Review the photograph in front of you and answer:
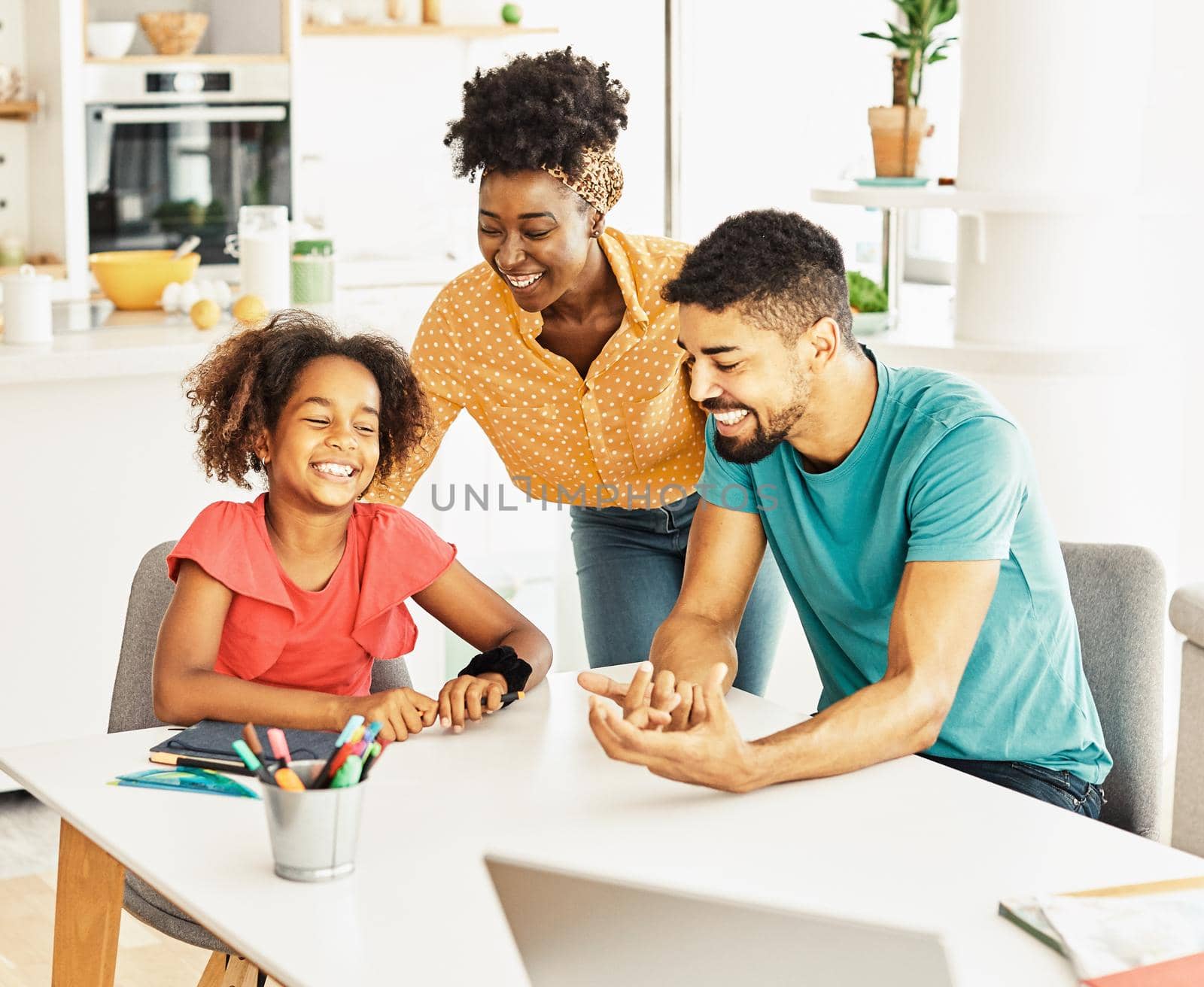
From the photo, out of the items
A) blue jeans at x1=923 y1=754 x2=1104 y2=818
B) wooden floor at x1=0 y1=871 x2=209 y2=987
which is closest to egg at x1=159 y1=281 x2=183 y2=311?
wooden floor at x1=0 y1=871 x2=209 y2=987

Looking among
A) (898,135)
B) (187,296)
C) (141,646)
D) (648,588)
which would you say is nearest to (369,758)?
(141,646)

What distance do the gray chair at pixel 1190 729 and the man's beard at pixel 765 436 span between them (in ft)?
3.58

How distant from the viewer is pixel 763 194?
5770mm

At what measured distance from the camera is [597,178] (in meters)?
2.22

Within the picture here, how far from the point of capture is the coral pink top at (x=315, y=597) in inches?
78.8

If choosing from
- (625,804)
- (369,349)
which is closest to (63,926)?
(625,804)

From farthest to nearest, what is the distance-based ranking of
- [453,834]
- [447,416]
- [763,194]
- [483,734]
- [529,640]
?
[763,194] → [447,416] → [529,640] → [483,734] → [453,834]

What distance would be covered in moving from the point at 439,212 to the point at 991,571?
4.66 meters

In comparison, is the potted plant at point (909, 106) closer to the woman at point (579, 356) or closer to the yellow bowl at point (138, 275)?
the woman at point (579, 356)

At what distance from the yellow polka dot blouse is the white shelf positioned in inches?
45.6

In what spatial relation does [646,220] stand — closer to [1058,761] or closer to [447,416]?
[447,416]

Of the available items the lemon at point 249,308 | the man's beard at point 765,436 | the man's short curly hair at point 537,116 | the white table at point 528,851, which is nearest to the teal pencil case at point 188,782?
the white table at point 528,851

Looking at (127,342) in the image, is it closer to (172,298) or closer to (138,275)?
(172,298)

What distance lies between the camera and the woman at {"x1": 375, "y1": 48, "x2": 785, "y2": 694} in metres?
2.17
